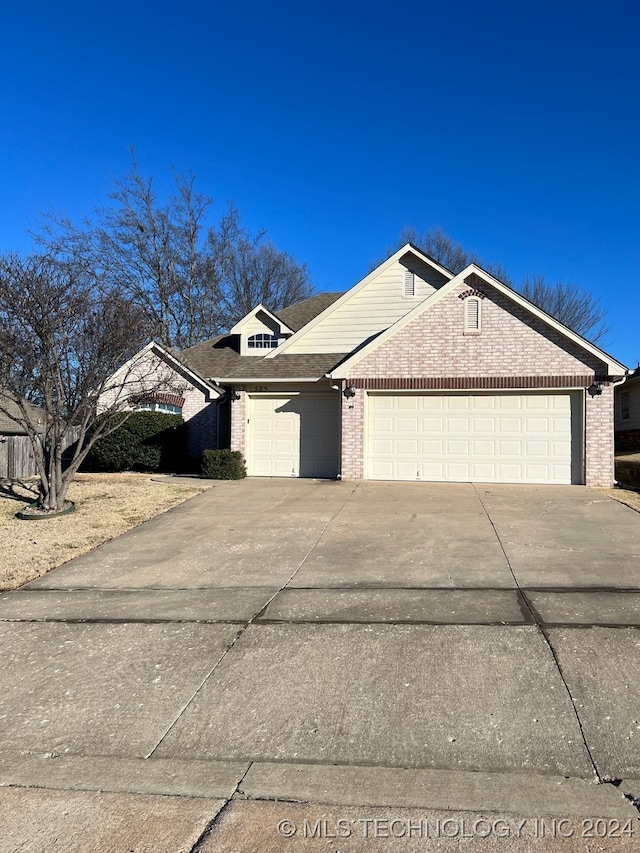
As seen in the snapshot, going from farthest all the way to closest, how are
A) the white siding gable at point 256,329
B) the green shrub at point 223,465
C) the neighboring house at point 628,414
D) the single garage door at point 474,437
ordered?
1. the neighboring house at point 628,414
2. the white siding gable at point 256,329
3. the green shrub at point 223,465
4. the single garage door at point 474,437

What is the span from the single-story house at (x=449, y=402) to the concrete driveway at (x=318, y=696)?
6.75 meters

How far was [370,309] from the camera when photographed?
1761 centimetres

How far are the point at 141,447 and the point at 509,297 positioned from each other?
39.7ft

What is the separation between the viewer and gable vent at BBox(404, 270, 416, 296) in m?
17.7

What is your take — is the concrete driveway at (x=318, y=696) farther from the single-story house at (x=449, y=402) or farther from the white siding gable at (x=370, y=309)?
the white siding gable at (x=370, y=309)

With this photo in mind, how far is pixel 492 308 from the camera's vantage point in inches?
571

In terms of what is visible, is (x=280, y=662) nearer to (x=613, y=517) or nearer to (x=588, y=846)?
(x=588, y=846)

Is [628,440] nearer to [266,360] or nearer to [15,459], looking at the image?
[266,360]

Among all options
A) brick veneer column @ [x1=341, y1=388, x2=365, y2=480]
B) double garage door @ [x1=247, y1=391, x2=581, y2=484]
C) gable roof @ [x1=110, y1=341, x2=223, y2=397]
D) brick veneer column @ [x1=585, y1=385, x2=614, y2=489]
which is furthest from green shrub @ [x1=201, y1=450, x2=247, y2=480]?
brick veneer column @ [x1=585, y1=385, x2=614, y2=489]

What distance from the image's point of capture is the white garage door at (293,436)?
1609cm

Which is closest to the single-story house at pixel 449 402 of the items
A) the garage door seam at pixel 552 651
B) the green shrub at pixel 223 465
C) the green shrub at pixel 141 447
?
the green shrub at pixel 223 465

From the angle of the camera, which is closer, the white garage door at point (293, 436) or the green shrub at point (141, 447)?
the white garage door at point (293, 436)

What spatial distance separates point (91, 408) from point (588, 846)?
11.7 meters

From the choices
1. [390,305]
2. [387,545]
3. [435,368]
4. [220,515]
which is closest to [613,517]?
[387,545]
